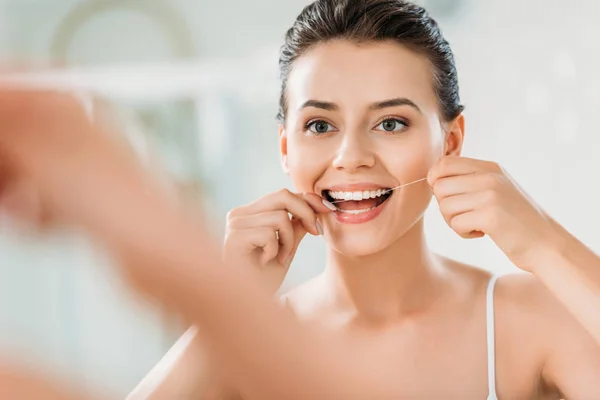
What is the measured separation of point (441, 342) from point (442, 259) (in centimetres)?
18

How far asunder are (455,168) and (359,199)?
8.1 inches

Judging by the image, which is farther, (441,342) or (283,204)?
(441,342)

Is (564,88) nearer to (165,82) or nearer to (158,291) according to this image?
(165,82)

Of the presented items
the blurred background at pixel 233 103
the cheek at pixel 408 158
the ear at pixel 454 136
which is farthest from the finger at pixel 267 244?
the blurred background at pixel 233 103

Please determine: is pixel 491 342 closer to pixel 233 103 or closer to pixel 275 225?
pixel 275 225

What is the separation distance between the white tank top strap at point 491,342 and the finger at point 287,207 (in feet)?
1.16

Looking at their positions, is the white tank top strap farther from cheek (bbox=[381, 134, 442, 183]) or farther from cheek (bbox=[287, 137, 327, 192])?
cheek (bbox=[287, 137, 327, 192])

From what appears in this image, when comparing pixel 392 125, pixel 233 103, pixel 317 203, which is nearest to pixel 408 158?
pixel 392 125

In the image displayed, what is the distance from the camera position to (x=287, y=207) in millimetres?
1092

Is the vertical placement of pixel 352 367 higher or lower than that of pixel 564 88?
lower

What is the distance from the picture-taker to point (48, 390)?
1.04 ft

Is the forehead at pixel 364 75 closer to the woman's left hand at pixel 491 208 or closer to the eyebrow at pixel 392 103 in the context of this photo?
the eyebrow at pixel 392 103

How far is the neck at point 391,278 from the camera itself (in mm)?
1234

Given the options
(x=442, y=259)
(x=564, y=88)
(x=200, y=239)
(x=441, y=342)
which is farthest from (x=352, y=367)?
(x=564, y=88)
